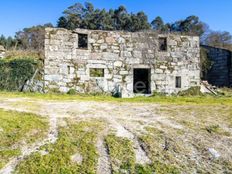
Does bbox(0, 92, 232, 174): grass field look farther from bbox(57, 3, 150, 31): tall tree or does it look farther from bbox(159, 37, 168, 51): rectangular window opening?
bbox(57, 3, 150, 31): tall tree

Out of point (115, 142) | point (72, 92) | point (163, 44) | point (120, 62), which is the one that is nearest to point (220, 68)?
point (163, 44)

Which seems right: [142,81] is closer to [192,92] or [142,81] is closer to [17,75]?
[192,92]

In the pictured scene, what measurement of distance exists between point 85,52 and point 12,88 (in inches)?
136

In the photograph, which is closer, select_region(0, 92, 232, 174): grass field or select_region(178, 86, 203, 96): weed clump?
select_region(0, 92, 232, 174): grass field

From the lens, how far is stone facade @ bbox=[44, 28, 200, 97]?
13.1 m

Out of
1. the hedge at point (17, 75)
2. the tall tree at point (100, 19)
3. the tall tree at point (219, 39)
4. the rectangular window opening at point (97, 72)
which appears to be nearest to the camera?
the hedge at point (17, 75)

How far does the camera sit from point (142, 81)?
14.8 m

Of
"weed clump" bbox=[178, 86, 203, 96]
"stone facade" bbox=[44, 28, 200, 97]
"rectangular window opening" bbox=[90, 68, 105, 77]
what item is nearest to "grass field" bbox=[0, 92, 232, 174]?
"stone facade" bbox=[44, 28, 200, 97]

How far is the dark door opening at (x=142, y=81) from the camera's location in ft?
46.8

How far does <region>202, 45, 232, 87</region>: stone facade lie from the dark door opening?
6.57 meters

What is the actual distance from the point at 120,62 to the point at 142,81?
5.66 ft

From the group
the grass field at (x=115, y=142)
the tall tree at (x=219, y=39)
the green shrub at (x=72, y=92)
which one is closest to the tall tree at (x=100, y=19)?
the tall tree at (x=219, y=39)

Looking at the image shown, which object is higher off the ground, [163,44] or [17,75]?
[163,44]

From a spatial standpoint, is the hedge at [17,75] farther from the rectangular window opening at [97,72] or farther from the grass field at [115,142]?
the grass field at [115,142]
